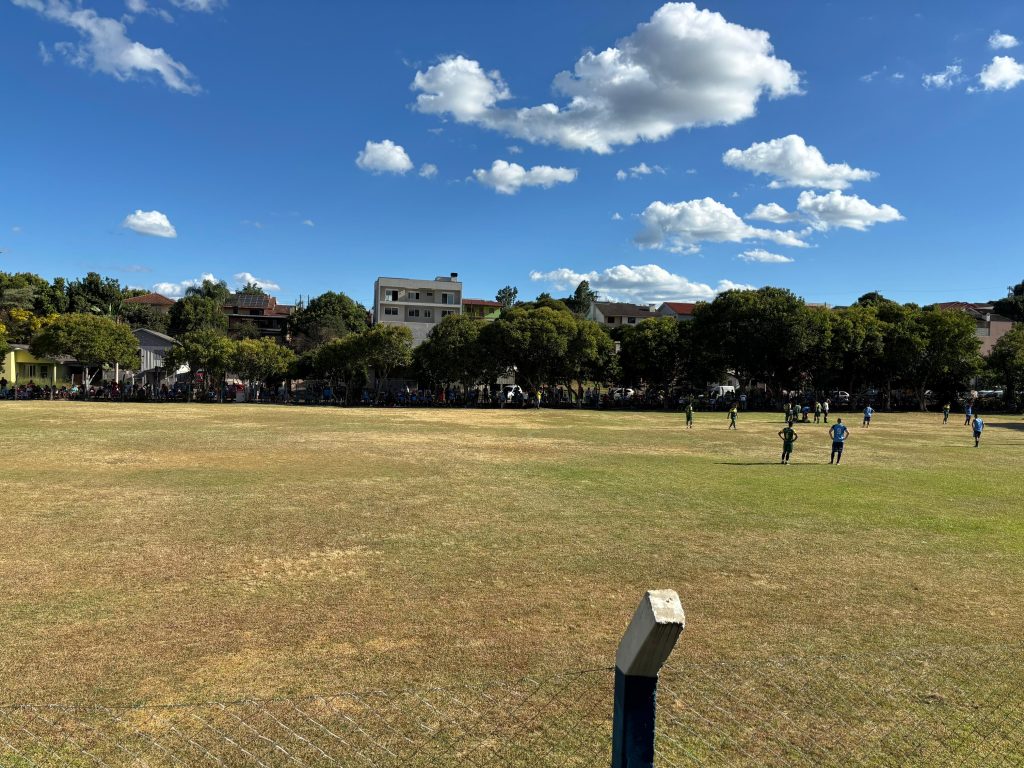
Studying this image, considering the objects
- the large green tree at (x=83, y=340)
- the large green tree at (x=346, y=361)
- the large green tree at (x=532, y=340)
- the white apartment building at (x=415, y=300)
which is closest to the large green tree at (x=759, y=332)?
the large green tree at (x=532, y=340)

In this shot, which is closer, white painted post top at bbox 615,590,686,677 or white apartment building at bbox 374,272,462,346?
white painted post top at bbox 615,590,686,677

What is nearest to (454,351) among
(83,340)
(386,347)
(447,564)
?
(386,347)

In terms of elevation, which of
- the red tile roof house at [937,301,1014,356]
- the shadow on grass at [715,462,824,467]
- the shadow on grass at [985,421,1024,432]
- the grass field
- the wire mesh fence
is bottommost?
the wire mesh fence

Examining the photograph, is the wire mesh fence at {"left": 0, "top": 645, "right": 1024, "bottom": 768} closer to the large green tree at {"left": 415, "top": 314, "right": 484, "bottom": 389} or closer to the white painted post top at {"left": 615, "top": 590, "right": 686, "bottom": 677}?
the white painted post top at {"left": 615, "top": 590, "right": 686, "bottom": 677}

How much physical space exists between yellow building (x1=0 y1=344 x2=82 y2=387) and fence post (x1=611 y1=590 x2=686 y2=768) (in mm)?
64967

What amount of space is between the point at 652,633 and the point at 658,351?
5299 cm

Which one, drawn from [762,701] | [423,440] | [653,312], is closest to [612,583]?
[762,701]

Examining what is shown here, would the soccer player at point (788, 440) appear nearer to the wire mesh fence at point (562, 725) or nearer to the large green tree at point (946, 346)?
the wire mesh fence at point (562, 725)

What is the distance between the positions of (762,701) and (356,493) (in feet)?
35.5

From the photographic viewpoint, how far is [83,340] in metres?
49.5

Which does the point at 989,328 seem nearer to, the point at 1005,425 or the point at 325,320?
the point at 1005,425

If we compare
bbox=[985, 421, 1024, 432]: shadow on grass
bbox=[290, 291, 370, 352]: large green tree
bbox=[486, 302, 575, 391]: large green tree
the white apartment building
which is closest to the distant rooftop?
bbox=[290, 291, 370, 352]: large green tree

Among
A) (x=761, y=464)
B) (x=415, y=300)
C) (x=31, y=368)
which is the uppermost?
(x=415, y=300)

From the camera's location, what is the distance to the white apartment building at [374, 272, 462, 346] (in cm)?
8669
